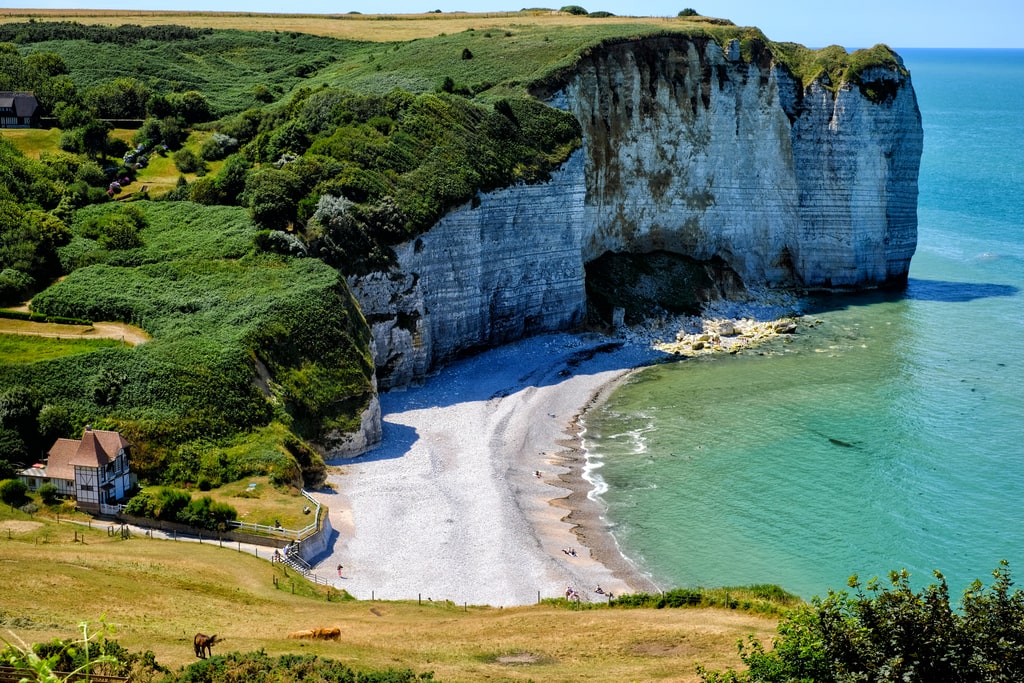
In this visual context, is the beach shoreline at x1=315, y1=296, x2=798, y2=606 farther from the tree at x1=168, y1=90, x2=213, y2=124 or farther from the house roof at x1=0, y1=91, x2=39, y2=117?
the house roof at x1=0, y1=91, x2=39, y2=117

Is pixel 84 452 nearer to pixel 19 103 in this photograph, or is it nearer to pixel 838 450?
pixel 838 450

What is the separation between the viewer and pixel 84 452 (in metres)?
47.8

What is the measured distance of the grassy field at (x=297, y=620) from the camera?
35.4 metres

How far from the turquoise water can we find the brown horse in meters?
22.2

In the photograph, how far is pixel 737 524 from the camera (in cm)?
5456

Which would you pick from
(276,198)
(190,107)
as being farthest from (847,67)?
(190,107)

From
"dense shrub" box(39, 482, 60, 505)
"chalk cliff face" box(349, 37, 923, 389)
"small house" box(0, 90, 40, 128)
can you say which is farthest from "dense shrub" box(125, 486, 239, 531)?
"small house" box(0, 90, 40, 128)

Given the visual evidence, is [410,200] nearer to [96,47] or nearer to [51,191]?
[51,191]

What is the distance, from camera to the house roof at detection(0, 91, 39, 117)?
9019 cm

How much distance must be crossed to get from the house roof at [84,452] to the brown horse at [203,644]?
651 inches

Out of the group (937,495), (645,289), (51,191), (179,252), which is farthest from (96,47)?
(937,495)

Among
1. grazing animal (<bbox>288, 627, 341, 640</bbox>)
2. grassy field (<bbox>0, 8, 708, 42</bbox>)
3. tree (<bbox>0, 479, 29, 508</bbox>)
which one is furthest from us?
grassy field (<bbox>0, 8, 708, 42</bbox>)

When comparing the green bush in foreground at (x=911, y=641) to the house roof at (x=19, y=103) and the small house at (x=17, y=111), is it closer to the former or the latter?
the small house at (x=17, y=111)

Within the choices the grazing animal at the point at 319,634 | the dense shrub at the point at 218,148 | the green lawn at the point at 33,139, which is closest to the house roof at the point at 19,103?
the green lawn at the point at 33,139
